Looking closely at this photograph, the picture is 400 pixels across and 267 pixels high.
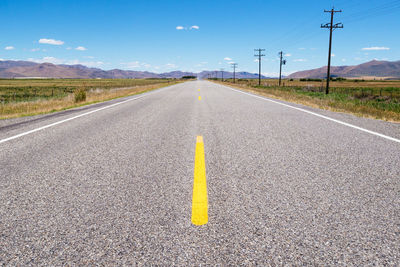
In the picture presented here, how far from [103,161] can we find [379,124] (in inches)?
273

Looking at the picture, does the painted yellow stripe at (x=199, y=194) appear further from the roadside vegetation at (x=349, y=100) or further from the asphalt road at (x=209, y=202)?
the roadside vegetation at (x=349, y=100)

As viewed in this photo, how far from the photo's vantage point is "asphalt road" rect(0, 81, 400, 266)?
1.97m

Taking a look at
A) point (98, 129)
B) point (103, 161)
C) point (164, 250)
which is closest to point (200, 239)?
point (164, 250)

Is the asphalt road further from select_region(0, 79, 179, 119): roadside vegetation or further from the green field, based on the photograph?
the green field

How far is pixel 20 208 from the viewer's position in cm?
264

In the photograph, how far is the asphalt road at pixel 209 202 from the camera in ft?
6.45

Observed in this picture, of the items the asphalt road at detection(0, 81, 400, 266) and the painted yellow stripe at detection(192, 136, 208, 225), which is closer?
the asphalt road at detection(0, 81, 400, 266)

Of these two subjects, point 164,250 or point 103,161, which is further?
point 103,161

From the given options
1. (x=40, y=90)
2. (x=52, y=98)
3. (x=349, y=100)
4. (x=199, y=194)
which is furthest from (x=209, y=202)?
(x=40, y=90)

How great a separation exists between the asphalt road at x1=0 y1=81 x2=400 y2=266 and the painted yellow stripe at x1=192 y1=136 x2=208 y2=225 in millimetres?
59

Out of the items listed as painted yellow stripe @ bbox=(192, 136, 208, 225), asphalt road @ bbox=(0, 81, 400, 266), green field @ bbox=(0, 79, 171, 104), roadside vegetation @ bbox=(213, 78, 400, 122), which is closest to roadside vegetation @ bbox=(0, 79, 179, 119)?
green field @ bbox=(0, 79, 171, 104)

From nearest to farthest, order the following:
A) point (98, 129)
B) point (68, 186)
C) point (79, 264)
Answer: point (79, 264)
point (68, 186)
point (98, 129)

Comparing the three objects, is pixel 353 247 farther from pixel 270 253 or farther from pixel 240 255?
pixel 240 255

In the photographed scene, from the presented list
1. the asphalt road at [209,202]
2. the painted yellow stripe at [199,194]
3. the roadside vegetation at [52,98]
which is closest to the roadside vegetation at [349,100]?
the asphalt road at [209,202]
